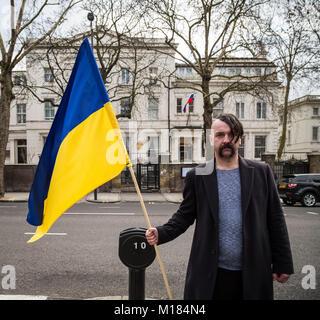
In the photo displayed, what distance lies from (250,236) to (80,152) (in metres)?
1.59

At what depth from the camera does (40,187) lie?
2486 millimetres

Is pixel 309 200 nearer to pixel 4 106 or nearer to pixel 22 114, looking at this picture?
pixel 4 106

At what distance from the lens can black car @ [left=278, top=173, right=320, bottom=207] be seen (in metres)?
13.4

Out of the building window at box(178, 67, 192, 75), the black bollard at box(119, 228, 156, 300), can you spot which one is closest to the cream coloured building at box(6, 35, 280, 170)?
the building window at box(178, 67, 192, 75)

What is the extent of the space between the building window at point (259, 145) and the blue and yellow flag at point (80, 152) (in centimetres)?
3180

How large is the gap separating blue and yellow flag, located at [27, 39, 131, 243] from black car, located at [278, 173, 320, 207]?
1317 centimetres

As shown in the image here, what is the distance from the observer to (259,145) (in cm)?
3241

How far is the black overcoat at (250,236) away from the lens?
1.95 meters

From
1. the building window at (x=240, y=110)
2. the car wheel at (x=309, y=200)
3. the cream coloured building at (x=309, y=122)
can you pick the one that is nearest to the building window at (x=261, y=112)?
the building window at (x=240, y=110)

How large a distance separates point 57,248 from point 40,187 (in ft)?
12.6

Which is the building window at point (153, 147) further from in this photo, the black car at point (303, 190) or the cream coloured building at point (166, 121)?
the black car at point (303, 190)

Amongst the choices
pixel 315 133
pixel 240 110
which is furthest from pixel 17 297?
pixel 315 133
